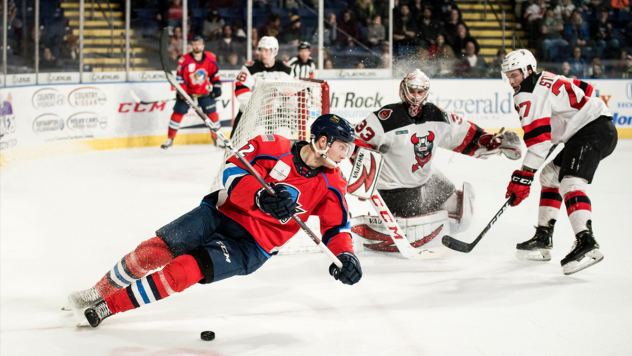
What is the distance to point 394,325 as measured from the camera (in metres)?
2.73

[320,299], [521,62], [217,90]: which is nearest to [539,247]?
[521,62]

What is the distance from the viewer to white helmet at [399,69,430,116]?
3596 millimetres

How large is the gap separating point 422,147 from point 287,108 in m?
0.98

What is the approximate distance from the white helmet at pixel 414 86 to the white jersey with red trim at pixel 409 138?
0.15 feet

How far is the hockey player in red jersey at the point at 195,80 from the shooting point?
7.65 meters

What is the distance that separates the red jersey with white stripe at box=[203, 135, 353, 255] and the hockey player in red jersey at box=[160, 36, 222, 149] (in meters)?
5.21

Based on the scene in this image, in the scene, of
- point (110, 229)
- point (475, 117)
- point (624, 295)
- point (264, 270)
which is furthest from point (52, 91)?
point (624, 295)

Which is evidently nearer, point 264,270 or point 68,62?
point 264,270

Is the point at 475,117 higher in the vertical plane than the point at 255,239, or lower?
higher

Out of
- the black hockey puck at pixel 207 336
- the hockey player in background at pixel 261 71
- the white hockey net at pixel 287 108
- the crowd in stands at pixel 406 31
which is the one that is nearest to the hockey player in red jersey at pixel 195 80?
the crowd in stands at pixel 406 31

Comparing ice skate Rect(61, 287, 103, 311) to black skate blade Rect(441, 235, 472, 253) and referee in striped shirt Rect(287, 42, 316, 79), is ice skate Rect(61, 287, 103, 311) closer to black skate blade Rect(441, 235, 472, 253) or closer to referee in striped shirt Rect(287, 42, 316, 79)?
black skate blade Rect(441, 235, 472, 253)

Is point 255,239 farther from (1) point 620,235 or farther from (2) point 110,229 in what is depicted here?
(1) point 620,235

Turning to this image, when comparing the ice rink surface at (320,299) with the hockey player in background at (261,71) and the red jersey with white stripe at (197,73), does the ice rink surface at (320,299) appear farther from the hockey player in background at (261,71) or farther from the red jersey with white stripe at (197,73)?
the red jersey with white stripe at (197,73)

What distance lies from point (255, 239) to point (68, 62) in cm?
581
